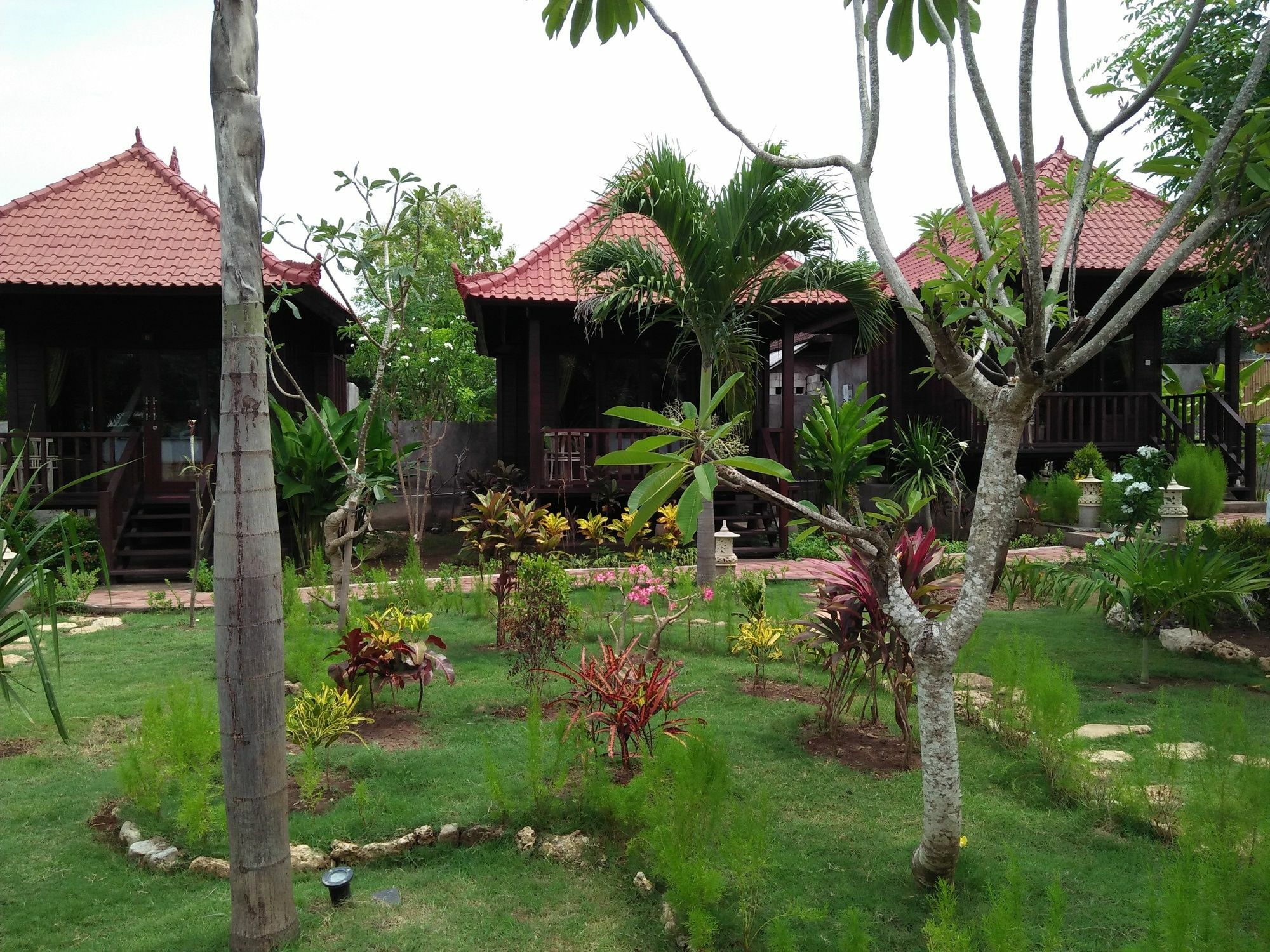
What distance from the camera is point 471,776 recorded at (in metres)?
4.23

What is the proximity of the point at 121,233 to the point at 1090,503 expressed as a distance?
42.7 feet

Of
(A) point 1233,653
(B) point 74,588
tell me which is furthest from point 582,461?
(A) point 1233,653

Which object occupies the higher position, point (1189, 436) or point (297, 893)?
point (1189, 436)

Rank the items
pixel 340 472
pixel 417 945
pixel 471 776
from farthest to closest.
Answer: pixel 340 472
pixel 471 776
pixel 417 945

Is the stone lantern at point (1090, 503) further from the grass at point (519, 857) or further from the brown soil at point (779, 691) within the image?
the brown soil at point (779, 691)

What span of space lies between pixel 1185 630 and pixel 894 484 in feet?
21.7

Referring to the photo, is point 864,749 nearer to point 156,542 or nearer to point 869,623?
point 869,623

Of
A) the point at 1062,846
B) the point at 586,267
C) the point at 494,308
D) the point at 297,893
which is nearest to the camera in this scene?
the point at 297,893

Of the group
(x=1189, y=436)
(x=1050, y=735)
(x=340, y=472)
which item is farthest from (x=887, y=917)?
(x=1189, y=436)

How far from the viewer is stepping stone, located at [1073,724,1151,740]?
4770mm

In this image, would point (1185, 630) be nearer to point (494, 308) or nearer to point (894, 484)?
point (894, 484)

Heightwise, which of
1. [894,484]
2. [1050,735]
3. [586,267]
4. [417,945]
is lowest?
[417,945]

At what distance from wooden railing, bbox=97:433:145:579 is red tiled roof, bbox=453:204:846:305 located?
14.7ft

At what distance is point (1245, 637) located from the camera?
23.0 feet
